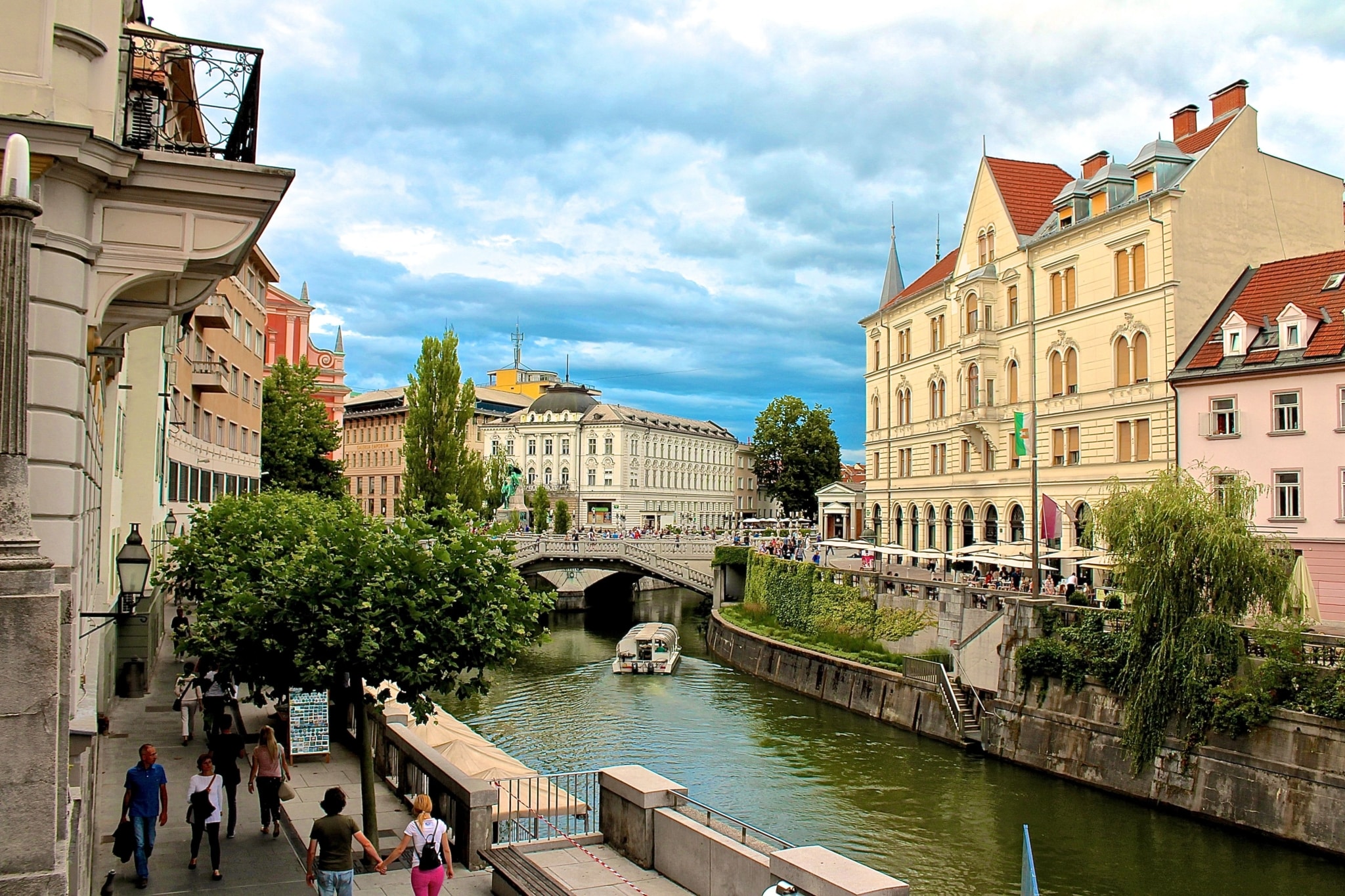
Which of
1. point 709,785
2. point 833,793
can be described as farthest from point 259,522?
point 833,793

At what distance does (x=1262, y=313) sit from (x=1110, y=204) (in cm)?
799

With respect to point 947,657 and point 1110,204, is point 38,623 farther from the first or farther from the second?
point 1110,204

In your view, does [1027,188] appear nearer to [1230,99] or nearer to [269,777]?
[1230,99]

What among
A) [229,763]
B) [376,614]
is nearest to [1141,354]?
[376,614]

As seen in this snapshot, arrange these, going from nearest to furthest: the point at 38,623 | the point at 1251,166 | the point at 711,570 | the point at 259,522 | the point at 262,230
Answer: the point at 38,623 → the point at 262,230 → the point at 259,522 → the point at 1251,166 → the point at 711,570

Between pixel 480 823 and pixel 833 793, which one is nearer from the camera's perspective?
pixel 480 823

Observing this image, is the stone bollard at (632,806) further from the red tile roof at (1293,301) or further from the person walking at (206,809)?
the red tile roof at (1293,301)

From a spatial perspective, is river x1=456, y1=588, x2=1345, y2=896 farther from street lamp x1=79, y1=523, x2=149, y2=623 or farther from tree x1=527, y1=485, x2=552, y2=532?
tree x1=527, y1=485, x2=552, y2=532

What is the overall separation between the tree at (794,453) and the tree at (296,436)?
41438mm

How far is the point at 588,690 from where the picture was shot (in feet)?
144

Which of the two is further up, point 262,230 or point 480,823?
point 262,230

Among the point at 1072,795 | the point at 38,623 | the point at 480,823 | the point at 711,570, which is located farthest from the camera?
the point at 711,570

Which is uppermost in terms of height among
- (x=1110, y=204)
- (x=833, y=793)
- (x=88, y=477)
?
(x=1110, y=204)

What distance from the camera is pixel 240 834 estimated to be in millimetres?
16359
